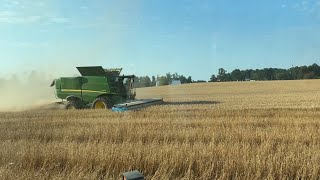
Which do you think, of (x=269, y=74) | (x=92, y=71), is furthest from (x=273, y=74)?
(x=92, y=71)

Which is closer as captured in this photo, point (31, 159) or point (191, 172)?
point (191, 172)

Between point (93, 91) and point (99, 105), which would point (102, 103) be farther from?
point (93, 91)

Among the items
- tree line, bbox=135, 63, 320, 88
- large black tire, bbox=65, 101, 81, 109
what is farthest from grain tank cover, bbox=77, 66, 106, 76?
tree line, bbox=135, 63, 320, 88

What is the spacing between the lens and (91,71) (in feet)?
73.7

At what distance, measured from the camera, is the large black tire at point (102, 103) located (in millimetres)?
20850

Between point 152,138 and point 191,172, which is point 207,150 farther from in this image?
point 152,138

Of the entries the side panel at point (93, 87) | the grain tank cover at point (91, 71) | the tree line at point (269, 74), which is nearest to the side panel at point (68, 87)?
the side panel at point (93, 87)

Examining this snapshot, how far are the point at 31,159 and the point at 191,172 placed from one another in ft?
9.24

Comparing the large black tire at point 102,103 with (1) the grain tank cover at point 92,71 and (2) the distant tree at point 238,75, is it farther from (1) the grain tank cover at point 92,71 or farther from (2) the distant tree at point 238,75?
(2) the distant tree at point 238,75

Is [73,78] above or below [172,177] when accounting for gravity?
above

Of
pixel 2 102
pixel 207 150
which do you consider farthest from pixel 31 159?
pixel 2 102

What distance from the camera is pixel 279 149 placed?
25.3 feet

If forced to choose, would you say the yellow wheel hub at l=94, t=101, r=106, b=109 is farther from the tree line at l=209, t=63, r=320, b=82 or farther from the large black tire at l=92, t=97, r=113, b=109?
the tree line at l=209, t=63, r=320, b=82

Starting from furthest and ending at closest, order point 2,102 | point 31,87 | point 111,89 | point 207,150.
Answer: point 31,87, point 2,102, point 111,89, point 207,150
